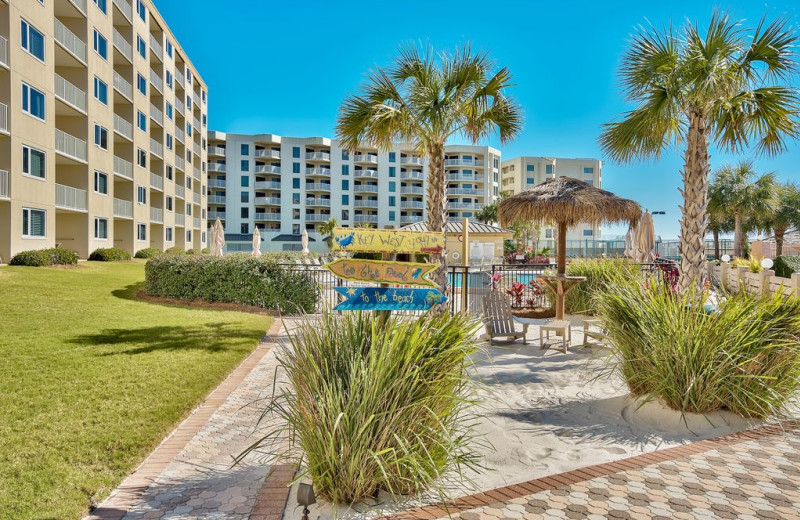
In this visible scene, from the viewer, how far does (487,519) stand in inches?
131

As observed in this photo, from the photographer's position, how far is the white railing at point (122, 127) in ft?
102

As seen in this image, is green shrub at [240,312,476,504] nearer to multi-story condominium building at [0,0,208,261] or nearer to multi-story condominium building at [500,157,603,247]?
multi-story condominium building at [0,0,208,261]

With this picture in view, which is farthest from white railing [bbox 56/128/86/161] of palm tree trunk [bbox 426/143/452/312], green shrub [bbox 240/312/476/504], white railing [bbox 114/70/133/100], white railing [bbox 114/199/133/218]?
green shrub [bbox 240/312/476/504]

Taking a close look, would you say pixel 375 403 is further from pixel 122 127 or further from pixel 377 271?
pixel 122 127

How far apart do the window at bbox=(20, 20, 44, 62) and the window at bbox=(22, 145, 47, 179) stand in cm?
412

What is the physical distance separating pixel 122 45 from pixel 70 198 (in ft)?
40.2

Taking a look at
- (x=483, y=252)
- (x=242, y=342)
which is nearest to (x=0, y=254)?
(x=242, y=342)

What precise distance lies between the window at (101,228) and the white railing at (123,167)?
350 centimetres

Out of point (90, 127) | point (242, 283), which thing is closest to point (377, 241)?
point (242, 283)

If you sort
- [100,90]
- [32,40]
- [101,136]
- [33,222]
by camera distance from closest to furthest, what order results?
[32,40] → [33,222] → [100,90] → [101,136]

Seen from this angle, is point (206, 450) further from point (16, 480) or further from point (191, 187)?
point (191, 187)

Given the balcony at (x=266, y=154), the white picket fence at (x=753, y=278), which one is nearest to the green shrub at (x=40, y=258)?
the white picket fence at (x=753, y=278)

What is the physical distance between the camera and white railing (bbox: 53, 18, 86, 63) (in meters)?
24.0

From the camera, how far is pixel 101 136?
2875cm
